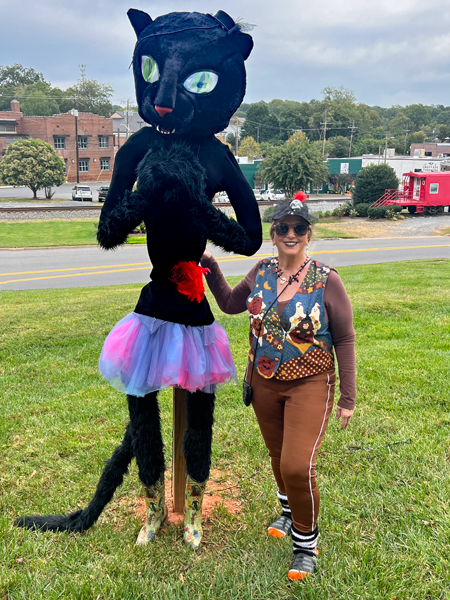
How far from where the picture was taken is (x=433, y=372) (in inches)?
208

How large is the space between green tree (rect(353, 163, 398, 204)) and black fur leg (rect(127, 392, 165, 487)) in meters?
32.0

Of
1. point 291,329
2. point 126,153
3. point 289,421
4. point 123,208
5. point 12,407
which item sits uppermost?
point 126,153

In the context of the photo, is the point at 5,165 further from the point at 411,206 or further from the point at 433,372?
the point at 433,372

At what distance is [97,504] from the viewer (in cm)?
303

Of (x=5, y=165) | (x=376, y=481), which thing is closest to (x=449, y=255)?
(x=376, y=481)

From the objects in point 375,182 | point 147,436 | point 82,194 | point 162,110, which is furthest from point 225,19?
point 82,194

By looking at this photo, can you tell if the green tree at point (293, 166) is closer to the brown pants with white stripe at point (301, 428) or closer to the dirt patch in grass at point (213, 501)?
the dirt patch in grass at point (213, 501)

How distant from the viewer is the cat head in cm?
244

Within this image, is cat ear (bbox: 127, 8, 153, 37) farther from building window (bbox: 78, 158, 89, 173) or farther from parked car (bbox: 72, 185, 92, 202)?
building window (bbox: 78, 158, 89, 173)

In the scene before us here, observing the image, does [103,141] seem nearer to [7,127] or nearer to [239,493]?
[7,127]

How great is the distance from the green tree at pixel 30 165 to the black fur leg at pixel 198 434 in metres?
36.4

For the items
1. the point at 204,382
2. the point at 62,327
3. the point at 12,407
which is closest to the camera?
the point at 204,382

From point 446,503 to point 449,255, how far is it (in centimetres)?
1710

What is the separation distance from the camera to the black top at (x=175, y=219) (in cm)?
256
